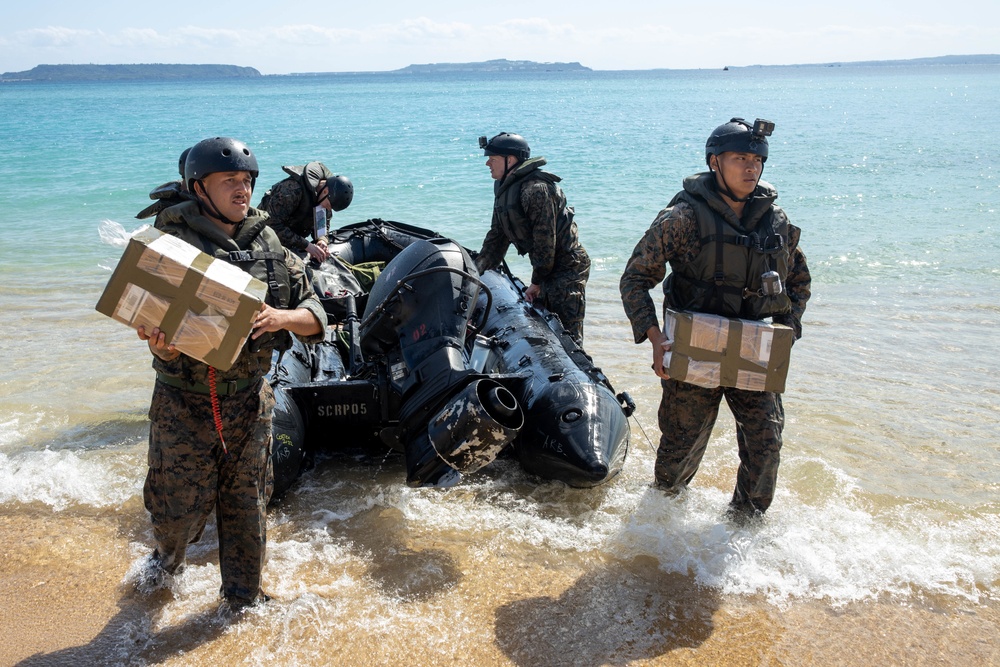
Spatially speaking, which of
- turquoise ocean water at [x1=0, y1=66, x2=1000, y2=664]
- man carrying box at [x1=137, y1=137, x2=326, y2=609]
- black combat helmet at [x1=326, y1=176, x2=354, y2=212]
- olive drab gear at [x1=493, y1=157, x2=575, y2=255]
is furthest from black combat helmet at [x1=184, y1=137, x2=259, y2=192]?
black combat helmet at [x1=326, y1=176, x2=354, y2=212]

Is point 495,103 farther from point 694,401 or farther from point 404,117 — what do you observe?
point 694,401

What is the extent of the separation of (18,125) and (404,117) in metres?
19.3

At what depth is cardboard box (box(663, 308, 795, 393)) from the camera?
3.85m

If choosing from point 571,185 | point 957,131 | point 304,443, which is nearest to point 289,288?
point 304,443

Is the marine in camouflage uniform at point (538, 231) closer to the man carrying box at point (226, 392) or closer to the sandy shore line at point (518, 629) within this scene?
the sandy shore line at point (518, 629)

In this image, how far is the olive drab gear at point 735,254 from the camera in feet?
13.0

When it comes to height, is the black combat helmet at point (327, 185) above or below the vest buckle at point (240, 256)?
below

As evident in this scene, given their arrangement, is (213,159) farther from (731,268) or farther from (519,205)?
(519,205)

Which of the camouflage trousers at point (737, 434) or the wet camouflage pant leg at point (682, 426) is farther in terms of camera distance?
the wet camouflage pant leg at point (682, 426)

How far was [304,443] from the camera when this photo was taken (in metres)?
4.97

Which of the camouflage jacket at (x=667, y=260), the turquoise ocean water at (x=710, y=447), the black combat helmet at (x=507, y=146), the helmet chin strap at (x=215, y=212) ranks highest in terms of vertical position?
the helmet chin strap at (x=215, y=212)

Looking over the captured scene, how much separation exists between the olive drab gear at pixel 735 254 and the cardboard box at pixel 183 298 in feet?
6.52

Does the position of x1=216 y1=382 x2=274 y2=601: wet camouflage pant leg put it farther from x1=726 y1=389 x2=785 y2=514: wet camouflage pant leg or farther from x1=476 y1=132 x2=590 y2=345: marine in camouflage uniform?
x1=476 y1=132 x2=590 y2=345: marine in camouflage uniform

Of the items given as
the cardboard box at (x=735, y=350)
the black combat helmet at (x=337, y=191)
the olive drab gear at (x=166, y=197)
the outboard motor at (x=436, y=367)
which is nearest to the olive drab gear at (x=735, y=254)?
the cardboard box at (x=735, y=350)
